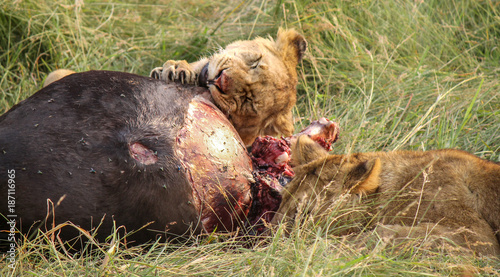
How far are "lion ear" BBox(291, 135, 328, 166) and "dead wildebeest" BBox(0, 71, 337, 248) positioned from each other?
1.34 ft

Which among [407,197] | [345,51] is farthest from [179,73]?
[345,51]

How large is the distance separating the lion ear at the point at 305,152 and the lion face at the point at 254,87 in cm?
38

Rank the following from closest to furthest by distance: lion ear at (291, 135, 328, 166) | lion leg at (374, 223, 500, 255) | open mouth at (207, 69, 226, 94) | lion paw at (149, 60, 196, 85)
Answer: lion leg at (374, 223, 500, 255) → lion ear at (291, 135, 328, 166) → open mouth at (207, 69, 226, 94) → lion paw at (149, 60, 196, 85)

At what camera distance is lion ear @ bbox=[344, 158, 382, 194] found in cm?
287

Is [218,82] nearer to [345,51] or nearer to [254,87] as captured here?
[254,87]

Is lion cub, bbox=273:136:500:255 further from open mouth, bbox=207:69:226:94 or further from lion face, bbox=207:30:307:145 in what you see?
open mouth, bbox=207:69:226:94

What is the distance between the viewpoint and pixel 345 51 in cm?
555

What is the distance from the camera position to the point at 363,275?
2.42 metres

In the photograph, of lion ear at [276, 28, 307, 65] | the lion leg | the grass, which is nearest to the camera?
the lion leg

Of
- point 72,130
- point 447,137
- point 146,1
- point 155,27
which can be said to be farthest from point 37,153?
point 146,1

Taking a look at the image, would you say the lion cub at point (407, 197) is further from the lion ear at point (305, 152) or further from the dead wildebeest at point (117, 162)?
the dead wildebeest at point (117, 162)

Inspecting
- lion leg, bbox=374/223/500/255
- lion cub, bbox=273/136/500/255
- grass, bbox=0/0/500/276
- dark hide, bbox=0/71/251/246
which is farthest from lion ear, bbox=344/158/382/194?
grass, bbox=0/0/500/276

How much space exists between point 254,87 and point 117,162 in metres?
1.15

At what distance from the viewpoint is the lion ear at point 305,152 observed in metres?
3.29
